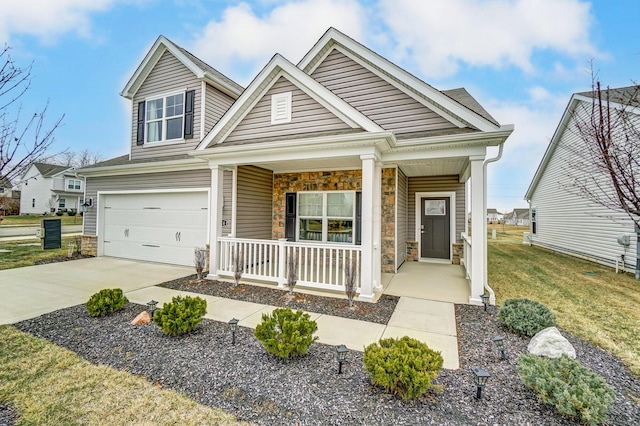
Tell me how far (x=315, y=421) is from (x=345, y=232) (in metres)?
6.19

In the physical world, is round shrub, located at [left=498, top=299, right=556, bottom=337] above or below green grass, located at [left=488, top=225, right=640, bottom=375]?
above

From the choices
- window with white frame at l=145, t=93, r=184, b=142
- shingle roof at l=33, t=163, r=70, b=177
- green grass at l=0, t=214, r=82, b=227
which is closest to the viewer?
window with white frame at l=145, t=93, r=184, b=142

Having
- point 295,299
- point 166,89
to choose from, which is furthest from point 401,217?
point 166,89

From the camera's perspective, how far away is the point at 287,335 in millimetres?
3334

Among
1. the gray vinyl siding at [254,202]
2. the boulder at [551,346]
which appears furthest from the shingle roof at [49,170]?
the boulder at [551,346]

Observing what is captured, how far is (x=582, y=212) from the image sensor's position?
1192cm

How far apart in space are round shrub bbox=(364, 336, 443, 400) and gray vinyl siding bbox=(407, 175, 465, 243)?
770 centimetres

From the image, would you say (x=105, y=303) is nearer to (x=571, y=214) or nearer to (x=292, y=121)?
(x=292, y=121)

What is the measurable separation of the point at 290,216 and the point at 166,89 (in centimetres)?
605

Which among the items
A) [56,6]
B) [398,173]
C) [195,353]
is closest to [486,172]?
[398,173]

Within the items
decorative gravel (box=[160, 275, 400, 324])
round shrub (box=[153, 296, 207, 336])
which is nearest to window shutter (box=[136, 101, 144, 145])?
decorative gravel (box=[160, 275, 400, 324])

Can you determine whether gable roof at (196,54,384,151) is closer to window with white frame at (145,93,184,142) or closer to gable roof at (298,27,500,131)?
gable roof at (298,27,500,131)

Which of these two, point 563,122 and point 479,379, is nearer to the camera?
point 479,379

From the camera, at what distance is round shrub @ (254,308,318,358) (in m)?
3.26
